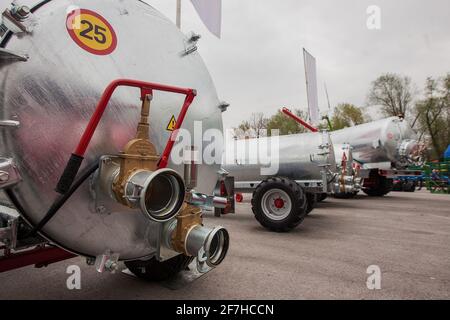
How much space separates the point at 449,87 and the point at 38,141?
36.3m

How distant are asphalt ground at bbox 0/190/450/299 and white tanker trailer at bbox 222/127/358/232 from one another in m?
0.38

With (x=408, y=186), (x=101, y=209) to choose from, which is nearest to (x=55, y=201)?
(x=101, y=209)

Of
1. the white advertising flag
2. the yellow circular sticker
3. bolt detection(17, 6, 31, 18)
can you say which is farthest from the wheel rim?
bolt detection(17, 6, 31, 18)

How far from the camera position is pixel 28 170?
1.63 metres

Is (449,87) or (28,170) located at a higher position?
(449,87)

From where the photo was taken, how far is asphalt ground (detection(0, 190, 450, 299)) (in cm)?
279

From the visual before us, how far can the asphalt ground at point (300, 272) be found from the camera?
279cm

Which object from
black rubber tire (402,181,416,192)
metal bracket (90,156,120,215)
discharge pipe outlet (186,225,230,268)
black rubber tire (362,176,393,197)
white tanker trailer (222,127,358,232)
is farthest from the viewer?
black rubber tire (402,181,416,192)

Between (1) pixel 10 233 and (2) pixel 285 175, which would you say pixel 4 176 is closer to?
(1) pixel 10 233

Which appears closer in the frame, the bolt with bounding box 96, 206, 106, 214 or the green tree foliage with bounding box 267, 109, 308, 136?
the bolt with bounding box 96, 206, 106, 214

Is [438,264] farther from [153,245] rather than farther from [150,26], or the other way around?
[150,26]

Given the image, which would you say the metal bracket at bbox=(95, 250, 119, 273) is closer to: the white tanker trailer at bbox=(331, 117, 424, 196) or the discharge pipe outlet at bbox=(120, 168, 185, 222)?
the discharge pipe outlet at bbox=(120, 168, 185, 222)
